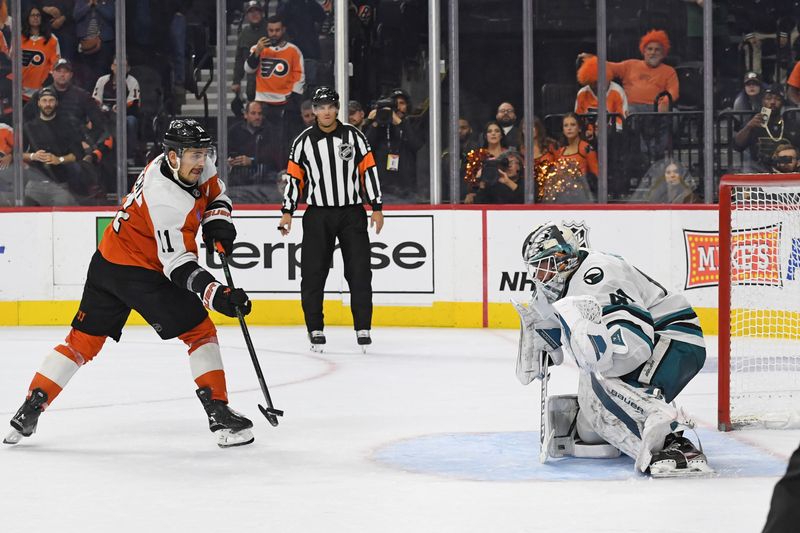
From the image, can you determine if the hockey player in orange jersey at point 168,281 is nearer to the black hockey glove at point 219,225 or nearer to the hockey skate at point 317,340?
the black hockey glove at point 219,225

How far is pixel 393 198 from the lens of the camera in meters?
8.53

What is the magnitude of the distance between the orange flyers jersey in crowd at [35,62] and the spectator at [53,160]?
0.09 meters

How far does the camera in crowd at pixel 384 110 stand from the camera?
28.3ft

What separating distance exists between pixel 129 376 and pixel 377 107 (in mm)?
3576

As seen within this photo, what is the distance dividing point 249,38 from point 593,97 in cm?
243

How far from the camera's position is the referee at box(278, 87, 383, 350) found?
6516mm

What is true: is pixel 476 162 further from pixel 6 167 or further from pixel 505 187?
pixel 6 167

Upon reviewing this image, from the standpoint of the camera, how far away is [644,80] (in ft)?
27.9

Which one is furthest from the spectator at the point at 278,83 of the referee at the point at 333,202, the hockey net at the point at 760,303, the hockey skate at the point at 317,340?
the hockey net at the point at 760,303

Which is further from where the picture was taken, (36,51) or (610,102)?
(36,51)

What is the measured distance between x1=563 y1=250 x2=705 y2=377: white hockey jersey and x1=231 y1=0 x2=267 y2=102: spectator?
576 centimetres

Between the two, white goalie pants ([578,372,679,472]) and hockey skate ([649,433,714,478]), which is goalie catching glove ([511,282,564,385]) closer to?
white goalie pants ([578,372,679,472])

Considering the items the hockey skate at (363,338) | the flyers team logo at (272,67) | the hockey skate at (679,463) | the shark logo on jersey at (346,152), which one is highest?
the flyers team logo at (272,67)

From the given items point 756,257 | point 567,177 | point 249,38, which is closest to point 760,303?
point 756,257
